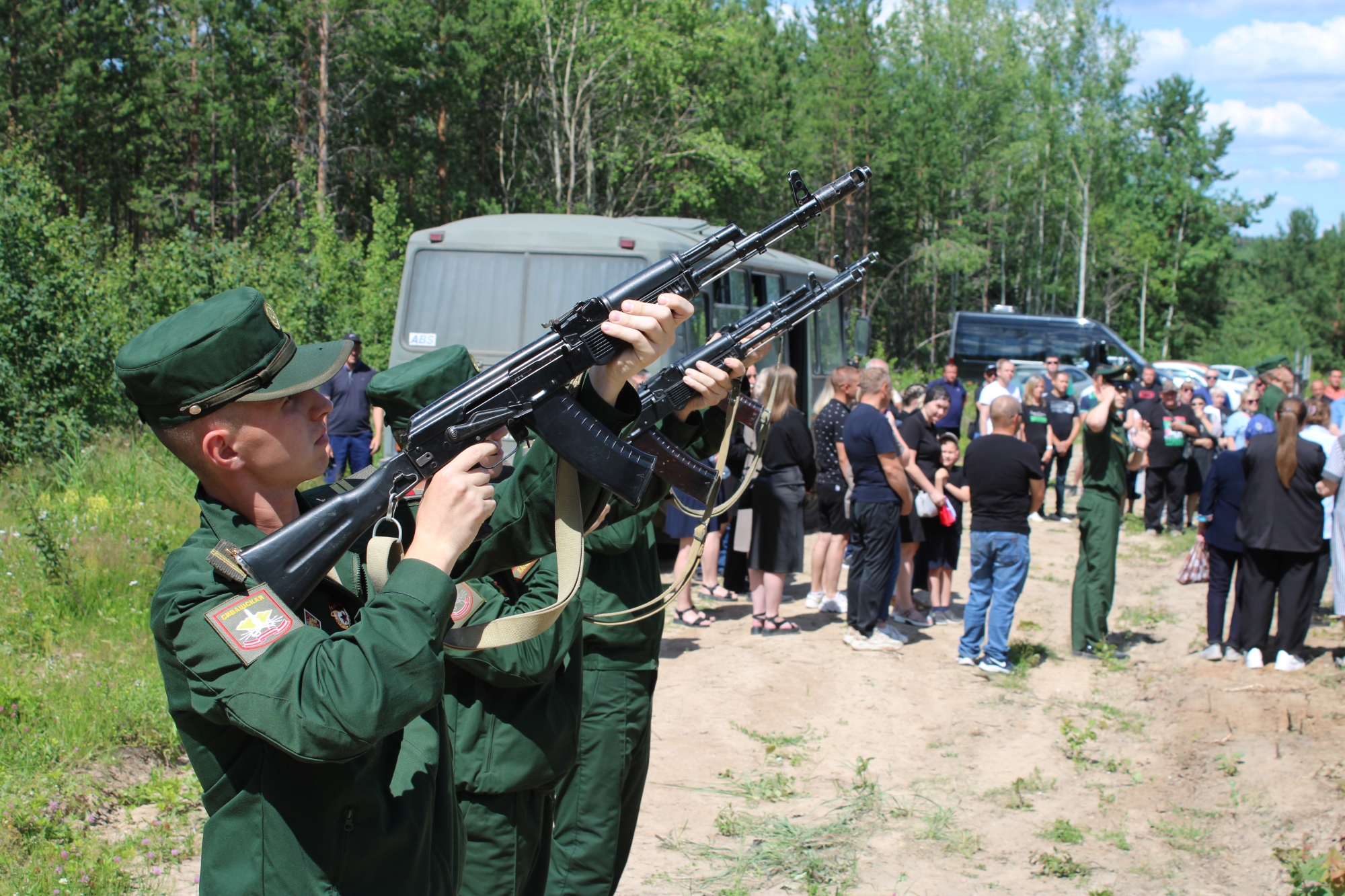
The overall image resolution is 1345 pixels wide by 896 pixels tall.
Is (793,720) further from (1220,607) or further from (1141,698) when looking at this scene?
(1220,607)

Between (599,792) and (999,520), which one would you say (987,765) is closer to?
(999,520)

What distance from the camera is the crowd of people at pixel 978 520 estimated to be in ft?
25.1

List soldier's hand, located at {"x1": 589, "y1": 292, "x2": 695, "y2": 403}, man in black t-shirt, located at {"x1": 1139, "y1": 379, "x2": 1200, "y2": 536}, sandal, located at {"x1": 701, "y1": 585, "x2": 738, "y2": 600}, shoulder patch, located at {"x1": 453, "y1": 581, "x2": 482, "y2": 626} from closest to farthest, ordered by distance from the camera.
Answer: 1. soldier's hand, located at {"x1": 589, "y1": 292, "x2": 695, "y2": 403}
2. shoulder patch, located at {"x1": 453, "y1": 581, "x2": 482, "y2": 626}
3. sandal, located at {"x1": 701, "y1": 585, "x2": 738, "y2": 600}
4. man in black t-shirt, located at {"x1": 1139, "y1": 379, "x2": 1200, "y2": 536}

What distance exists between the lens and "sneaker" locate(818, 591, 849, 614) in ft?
30.6

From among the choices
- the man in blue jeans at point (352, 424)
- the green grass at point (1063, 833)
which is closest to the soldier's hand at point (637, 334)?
the green grass at point (1063, 833)

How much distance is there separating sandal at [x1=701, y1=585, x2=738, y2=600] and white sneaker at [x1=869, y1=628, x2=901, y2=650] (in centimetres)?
166

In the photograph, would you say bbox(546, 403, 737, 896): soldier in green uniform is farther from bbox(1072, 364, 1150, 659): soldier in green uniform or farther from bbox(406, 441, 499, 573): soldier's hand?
bbox(1072, 364, 1150, 659): soldier in green uniform

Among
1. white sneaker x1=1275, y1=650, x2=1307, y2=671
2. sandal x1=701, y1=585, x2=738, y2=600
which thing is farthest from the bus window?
white sneaker x1=1275, y1=650, x2=1307, y2=671

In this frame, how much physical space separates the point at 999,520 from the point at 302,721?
6.66 metres

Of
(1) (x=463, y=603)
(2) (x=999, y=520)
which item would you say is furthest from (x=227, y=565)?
(2) (x=999, y=520)

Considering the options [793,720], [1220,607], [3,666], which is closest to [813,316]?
[1220,607]

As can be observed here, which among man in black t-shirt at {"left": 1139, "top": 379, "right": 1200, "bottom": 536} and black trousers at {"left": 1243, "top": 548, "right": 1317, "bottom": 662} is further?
man in black t-shirt at {"left": 1139, "top": 379, "right": 1200, "bottom": 536}

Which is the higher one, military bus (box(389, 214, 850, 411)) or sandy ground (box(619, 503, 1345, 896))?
military bus (box(389, 214, 850, 411))

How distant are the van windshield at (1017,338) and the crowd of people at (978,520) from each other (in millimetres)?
20448
